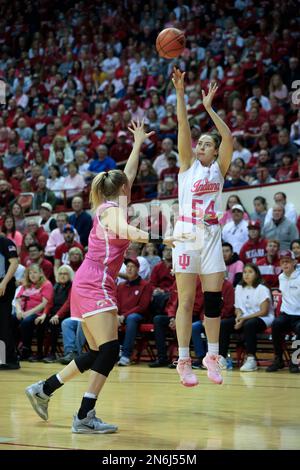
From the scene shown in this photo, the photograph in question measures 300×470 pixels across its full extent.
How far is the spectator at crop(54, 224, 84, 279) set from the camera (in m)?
13.8

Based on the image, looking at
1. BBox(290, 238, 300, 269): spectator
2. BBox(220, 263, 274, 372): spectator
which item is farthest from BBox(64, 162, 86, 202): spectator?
BBox(290, 238, 300, 269): spectator

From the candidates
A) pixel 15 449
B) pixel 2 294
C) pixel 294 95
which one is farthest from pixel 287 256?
pixel 15 449

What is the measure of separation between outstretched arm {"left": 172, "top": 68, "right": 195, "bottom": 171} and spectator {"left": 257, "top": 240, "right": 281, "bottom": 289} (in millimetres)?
4766

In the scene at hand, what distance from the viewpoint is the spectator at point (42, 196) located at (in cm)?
1644

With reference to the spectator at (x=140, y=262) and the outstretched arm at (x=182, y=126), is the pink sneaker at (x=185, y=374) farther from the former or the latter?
the spectator at (x=140, y=262)

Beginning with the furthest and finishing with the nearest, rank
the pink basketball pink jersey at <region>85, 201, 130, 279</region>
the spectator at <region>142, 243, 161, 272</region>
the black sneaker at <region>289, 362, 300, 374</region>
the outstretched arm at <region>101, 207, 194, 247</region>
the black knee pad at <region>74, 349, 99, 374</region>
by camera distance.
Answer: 1. the spectator at <region>142, 243, 161, 272</region>
2. the black sneaker at <region>289, 362, 300, 374</region>
3. the black knee pad at <region>74, 349, 99, 374</region>
4. the pink basketball pink jersey at <region>85, 201, 130, 279</region>
5. the outstretched arm at <region>101, 207, 194, 247</region>

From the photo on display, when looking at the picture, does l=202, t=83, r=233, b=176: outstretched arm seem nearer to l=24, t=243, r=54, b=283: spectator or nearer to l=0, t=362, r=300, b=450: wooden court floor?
l=0, t=362, r=300, b=450: wooden court floor

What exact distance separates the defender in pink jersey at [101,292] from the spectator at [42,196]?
10180mm

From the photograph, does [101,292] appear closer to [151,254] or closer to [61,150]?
[151,254]

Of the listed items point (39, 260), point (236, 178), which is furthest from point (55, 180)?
point (236, 178)

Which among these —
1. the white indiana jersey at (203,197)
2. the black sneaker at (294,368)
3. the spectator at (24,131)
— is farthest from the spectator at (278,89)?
the white indiana jersey at (203,197)

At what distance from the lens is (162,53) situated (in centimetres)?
770

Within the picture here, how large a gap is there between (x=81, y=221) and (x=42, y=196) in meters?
1.98

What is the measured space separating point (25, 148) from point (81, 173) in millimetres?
3259
